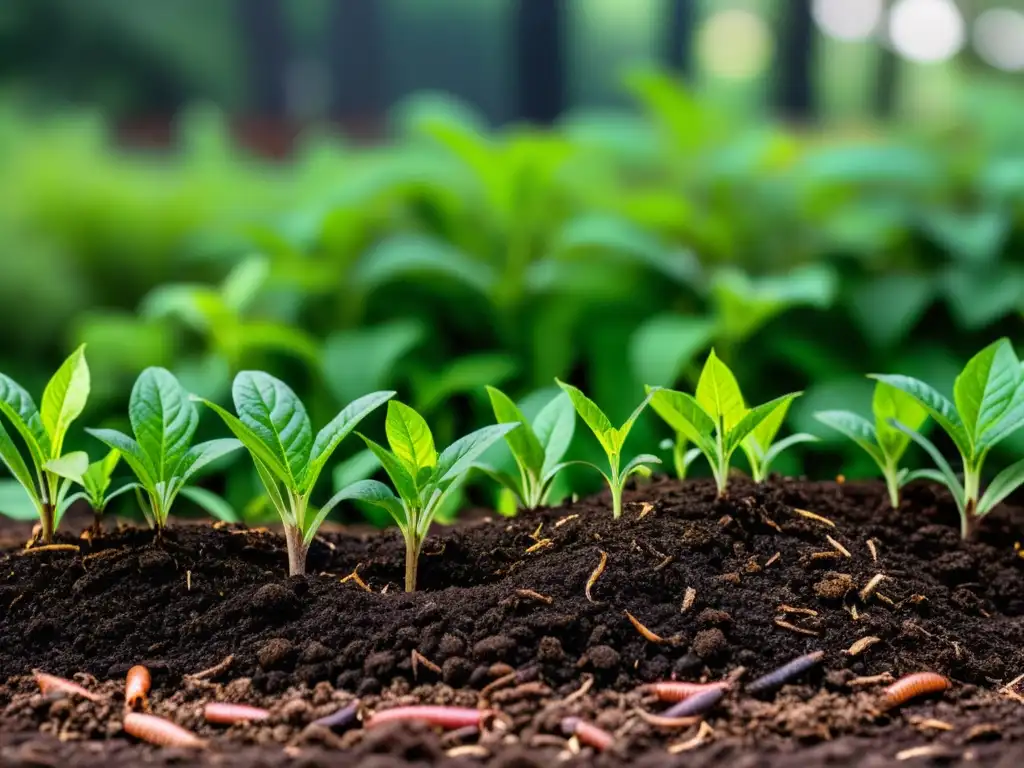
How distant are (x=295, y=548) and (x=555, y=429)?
0.37 meters

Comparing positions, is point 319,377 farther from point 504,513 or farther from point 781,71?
point 781,71

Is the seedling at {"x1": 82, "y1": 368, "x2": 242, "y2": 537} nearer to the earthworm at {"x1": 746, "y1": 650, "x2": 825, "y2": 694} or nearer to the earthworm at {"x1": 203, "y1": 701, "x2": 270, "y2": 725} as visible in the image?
the earthworm at {"x1": 203, "y1": 701, "x2": 270, "y2": 725}

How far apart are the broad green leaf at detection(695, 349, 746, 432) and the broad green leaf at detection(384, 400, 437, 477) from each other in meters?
0.34

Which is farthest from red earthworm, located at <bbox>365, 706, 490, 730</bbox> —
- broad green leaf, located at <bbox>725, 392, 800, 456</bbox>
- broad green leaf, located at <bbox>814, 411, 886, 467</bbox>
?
broad green leaf, located at <bbox>814, 411, 886, 467</bbox>

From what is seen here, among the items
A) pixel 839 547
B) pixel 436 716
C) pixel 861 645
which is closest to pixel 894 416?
pixel 839 547

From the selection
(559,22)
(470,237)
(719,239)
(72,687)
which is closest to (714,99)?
(719,239)

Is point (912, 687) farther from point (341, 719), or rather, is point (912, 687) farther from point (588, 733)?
point (341, 719)

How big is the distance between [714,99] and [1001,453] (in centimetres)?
177

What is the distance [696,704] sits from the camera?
895mm

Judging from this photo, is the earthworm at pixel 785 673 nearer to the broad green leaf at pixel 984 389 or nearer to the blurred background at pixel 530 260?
the broad green leaf at pixel 984 389

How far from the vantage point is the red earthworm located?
873 millimetres

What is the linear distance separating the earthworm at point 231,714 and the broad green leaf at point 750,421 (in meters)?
0.63

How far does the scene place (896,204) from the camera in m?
2.73

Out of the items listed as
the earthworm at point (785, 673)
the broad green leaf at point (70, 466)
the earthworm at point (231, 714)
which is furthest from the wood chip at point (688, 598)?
the broad green leaf at point (70, 466)
